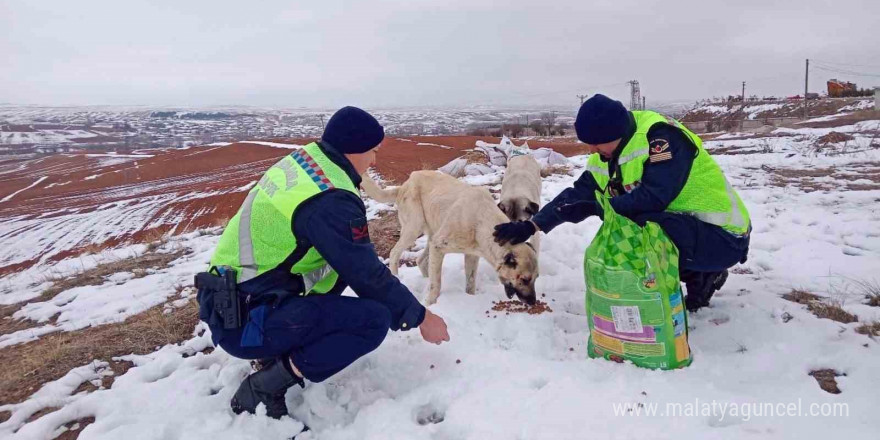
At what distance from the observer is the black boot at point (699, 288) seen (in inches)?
147

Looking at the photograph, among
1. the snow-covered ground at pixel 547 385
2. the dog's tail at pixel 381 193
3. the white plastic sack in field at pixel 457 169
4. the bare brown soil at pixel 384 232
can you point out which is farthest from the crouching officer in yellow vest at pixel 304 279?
the white plastic sack in field at pixel 457 169

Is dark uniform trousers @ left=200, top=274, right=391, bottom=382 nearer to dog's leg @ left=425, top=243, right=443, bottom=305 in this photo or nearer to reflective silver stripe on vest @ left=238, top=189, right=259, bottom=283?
reflective silver stripe on vest @ left=238, top=189, right=259, bottom=283

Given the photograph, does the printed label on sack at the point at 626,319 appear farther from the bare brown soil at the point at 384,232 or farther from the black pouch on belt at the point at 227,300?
the bare brown soil at the point at 384,232

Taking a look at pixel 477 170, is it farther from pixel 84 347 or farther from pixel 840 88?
pixel 840 88

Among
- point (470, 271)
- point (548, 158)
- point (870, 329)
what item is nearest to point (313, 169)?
point (470, 271)

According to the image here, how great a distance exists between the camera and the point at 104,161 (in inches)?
1588

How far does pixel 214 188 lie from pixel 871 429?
22465 mm

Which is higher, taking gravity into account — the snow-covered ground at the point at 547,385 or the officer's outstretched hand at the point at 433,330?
the officer's outstretched hand at the point at 433,330

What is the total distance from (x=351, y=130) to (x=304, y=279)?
0.99 meters

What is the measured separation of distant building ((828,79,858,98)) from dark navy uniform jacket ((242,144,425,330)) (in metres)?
60.0

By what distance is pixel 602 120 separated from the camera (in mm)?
3127

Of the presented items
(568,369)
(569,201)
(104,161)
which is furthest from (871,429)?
(104,161)

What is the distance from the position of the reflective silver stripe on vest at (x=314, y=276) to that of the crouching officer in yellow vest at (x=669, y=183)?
2032 mm

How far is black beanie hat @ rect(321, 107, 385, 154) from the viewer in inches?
111
